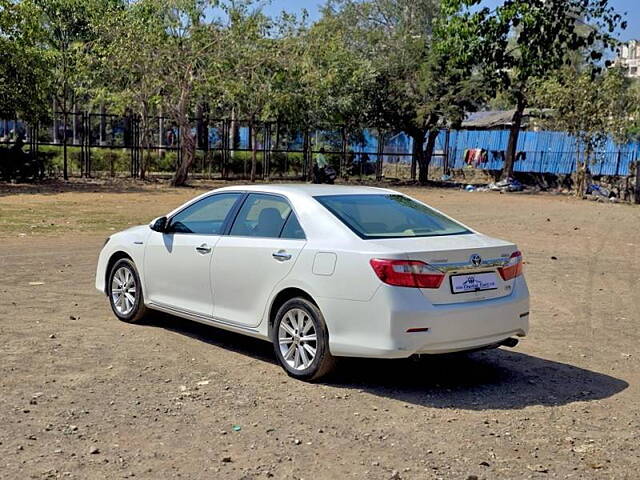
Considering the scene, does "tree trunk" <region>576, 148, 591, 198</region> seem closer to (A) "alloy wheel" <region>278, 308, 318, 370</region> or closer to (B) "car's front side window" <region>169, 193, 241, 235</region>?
(B) "car's front side window" <region>169, 193, 241, 235</region>

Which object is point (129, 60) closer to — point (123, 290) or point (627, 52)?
point (627, 52)

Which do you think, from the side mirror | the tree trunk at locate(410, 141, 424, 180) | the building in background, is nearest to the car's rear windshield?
the side mirror

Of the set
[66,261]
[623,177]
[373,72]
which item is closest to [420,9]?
[373,72]

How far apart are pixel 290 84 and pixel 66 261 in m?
21.8

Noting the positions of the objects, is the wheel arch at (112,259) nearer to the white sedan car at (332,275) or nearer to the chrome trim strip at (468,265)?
the white sedan car at (332,275)

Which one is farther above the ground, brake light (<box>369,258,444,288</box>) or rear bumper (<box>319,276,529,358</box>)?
brake light (<box>369,258,444,288</box>)

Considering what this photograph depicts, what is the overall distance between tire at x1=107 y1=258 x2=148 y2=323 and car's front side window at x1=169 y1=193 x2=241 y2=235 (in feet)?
2.39

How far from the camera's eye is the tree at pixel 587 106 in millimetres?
30438

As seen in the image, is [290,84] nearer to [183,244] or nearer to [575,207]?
[575,207]

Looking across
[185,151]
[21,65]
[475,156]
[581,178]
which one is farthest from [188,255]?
[475,156]

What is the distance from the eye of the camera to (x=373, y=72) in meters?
36.8

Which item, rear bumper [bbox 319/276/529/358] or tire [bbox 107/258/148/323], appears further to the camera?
tire [bbox 107/258/148/323]

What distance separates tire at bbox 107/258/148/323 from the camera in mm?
8133

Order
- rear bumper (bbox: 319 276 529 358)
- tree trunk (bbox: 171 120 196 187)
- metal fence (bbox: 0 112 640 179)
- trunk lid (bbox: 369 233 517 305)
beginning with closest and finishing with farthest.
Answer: rear bumper (bbox: 319 276 529 358)
trunk lid (bbox: 369 233 517 305)
tree trunk (bbox: 171 120 196 187)
metal fence (bbox: 0 112 640 179)
